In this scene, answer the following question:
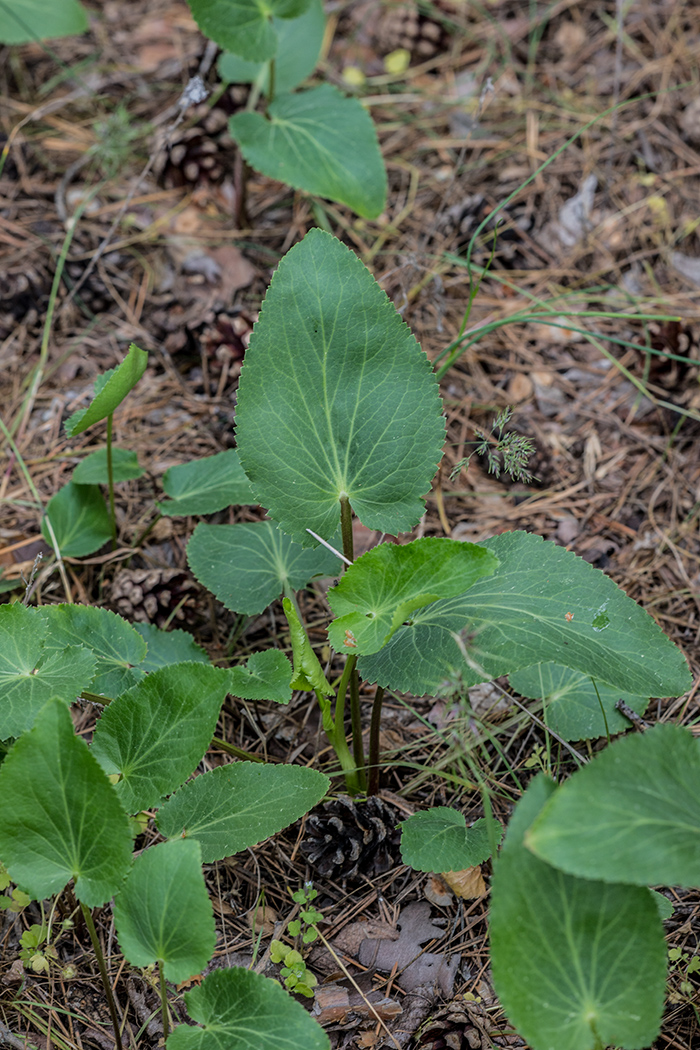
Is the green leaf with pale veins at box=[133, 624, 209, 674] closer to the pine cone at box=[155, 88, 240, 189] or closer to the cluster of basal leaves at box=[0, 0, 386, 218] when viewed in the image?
the cluster of basal leaves at box=[0, 0, 386, 218]

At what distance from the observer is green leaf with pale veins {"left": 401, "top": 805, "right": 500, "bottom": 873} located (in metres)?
1.49

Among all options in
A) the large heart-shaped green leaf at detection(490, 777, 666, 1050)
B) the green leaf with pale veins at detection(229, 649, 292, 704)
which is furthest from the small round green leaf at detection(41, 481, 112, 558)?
the large heart-shaped green leaf at detection(490, 777, 666, 1050)

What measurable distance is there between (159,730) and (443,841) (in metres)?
0.57

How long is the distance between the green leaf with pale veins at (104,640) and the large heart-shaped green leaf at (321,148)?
4.79 feet

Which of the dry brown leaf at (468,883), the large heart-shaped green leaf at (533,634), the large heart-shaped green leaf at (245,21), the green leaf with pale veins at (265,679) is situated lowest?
the dry brown leaf at (468,883)

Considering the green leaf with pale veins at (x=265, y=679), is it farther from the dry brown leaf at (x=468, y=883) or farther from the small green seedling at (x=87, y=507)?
the small green seedling at (x=87, y=507)

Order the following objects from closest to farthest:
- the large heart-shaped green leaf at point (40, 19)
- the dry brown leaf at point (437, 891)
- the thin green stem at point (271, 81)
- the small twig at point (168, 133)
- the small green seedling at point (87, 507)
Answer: the dry brown leaf at point (437, 891), the small green seedling at point (87, 507), the small twig at point (168, 133), the thin green stem at point (271, 81), the large heart-shaped green leaf at point (40, 19)

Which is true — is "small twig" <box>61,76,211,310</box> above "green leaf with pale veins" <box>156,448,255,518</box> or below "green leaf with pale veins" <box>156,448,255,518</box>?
above

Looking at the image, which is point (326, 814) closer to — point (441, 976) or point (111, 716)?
point (441, 976)

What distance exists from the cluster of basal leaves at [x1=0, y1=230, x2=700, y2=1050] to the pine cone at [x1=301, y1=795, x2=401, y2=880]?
14 centimetres

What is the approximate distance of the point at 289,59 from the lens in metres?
2.85

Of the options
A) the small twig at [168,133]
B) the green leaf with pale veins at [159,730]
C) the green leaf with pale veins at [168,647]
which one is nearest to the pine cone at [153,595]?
the green leaf with pale veins at [168,647]

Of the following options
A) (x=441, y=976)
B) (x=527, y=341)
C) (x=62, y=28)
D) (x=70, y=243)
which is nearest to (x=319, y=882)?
(x=441, y=976)

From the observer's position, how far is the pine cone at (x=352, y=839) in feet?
5.52
